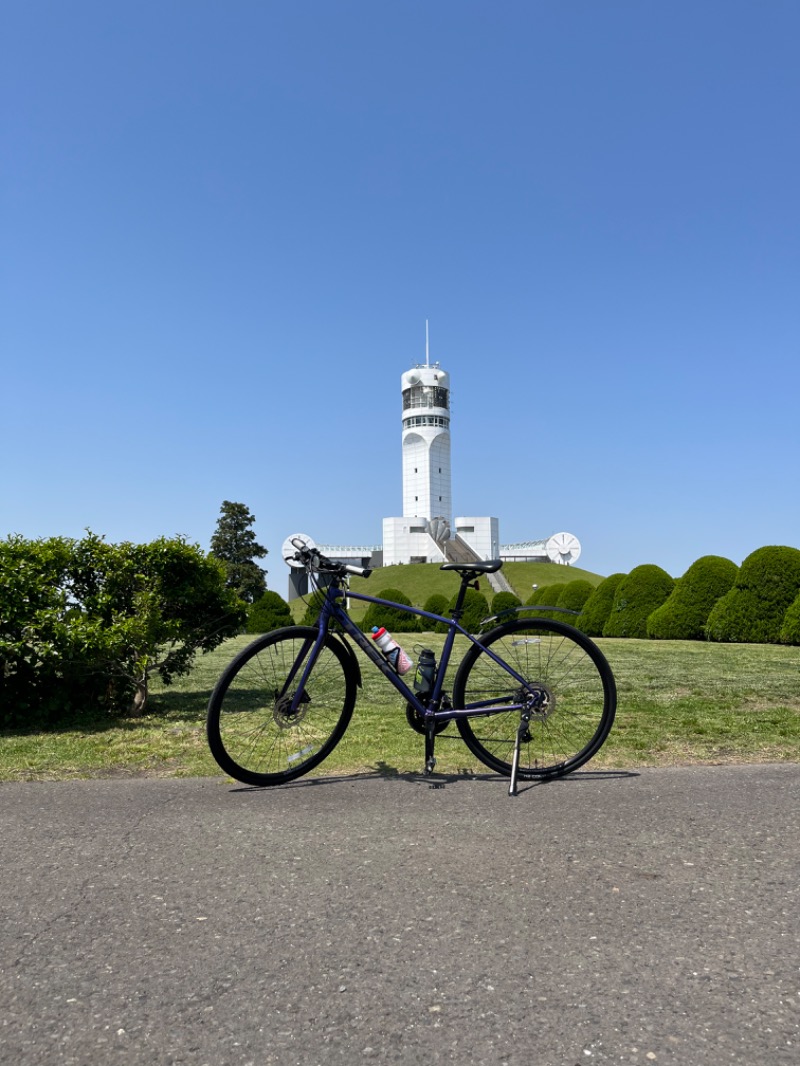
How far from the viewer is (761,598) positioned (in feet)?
64.5

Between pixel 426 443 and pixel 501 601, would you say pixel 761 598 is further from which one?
pixel 426 443

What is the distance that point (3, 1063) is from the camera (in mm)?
2051

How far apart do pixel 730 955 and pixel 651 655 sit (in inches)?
541

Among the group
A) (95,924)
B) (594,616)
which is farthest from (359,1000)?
(594,616)

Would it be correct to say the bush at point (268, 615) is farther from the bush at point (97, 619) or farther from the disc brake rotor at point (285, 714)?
the disc brake rotor at point (285, 714)

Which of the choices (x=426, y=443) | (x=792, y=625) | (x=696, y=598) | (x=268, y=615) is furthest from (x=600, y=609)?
(x=426, y=443)

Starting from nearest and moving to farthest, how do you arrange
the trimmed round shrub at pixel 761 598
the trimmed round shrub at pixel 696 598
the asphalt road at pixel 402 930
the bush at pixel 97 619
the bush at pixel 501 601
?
the asphalt road at pixel 402 930 < the bush at pixel 97 619 < the trimmed round shrub at pixel 761 598 < the trimmed round shrub at pixel 696 598 < the bush at pixel 501 601

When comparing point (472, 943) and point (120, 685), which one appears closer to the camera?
point (472, 943)

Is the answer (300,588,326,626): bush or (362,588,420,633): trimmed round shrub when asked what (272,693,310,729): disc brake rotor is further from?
(362,588,420,633): trimmed round shrub

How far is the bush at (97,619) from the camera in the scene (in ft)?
23.4

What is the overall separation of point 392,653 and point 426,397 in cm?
11198

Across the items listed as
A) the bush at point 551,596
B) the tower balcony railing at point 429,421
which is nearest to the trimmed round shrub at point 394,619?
the bush at point 551,596

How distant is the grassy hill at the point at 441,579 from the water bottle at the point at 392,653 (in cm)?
5660

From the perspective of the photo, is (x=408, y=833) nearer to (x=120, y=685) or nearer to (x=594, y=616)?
(x=120, y=685)
